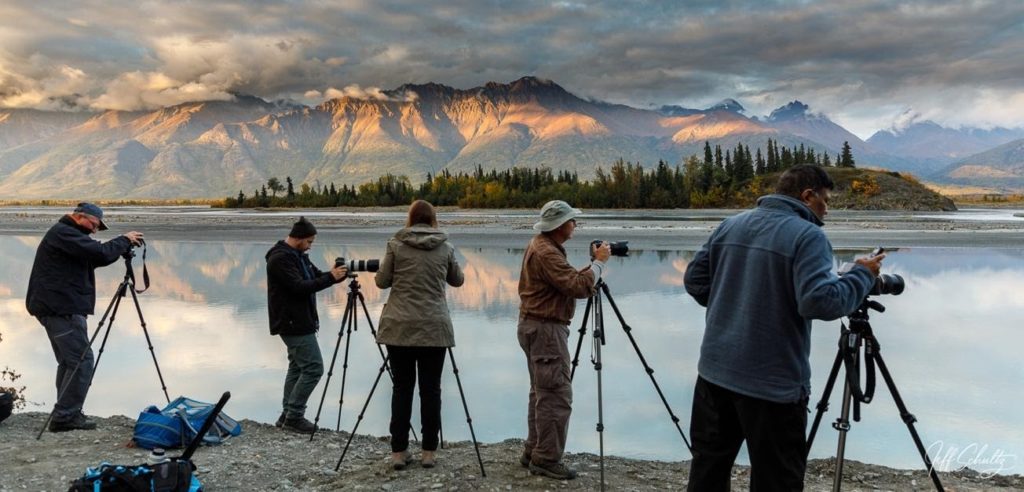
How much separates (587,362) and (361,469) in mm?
4773

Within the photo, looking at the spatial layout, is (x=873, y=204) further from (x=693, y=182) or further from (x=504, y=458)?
(x=504, y=458)

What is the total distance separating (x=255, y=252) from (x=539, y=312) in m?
25.3

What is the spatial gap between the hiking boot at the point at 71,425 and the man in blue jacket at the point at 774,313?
5949 millimetres

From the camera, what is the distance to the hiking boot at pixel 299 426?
7315 millimetres

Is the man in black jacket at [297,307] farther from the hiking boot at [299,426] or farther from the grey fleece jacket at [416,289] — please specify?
the grey fleece jacket at [416,289]

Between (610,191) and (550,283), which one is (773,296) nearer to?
(550,283)

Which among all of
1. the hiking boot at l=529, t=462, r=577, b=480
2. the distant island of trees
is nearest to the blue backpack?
the hiking boot at l=529, t=462, r=577, b=480

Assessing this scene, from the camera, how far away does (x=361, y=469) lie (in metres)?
6.06

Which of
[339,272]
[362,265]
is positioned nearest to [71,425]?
[339,272]

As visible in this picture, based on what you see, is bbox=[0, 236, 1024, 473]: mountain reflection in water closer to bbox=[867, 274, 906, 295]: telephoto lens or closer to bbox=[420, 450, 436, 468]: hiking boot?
bbox=[420, 450, 436, 468]: hiking boot

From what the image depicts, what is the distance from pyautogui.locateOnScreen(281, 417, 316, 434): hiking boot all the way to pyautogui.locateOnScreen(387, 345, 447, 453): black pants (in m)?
1.72

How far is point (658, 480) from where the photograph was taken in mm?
5887

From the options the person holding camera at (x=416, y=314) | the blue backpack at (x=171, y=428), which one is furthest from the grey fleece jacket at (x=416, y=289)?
the blue backpack at (x=171, y=428)

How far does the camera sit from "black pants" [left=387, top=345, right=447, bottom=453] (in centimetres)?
575
